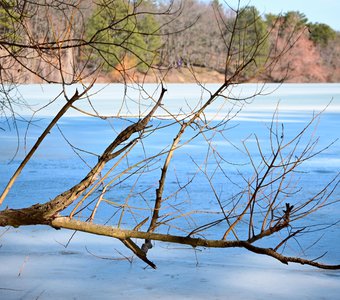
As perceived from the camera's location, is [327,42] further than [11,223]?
Yes

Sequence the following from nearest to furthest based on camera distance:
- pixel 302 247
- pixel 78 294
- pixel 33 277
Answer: pixel 78 294 < pixel 33 277 < pixel 302 247

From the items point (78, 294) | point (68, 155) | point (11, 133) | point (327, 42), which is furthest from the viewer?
point (327, 42)

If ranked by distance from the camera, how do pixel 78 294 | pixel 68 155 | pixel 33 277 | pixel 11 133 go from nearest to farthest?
pixel 78 294 → pixel 33 277 → pixel 68 155 → pixel 11 133

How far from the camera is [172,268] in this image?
15.4 ft

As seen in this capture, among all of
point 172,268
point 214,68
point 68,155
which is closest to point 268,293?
point 172,268

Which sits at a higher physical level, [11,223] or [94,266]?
[11,223]

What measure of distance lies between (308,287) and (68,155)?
647cm

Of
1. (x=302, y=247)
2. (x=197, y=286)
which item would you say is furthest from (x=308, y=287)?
(x=302, y=247)

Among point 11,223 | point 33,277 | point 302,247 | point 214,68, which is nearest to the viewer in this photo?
point 11,223

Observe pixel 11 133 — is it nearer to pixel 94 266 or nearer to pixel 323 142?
pixel 323 142

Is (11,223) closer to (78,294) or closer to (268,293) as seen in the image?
(78,294)

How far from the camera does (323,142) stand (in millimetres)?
11711

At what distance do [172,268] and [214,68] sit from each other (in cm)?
A: 5565

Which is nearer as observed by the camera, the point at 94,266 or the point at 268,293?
the point at 268,293
